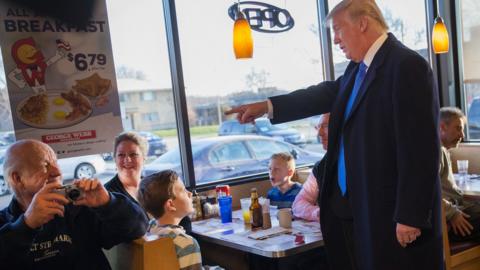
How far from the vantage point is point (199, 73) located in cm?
392

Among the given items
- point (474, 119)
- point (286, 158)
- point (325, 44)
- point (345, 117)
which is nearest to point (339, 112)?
point (345, 117)

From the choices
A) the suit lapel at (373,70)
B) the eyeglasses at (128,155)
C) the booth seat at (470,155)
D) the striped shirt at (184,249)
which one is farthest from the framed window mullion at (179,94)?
the booth seat at (470,155)

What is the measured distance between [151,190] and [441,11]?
4.09 meters

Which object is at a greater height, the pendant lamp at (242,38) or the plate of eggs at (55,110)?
the pendant lamp at (242,38)

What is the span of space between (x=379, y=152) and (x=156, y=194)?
1090 mm

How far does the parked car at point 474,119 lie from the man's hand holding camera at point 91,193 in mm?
4299

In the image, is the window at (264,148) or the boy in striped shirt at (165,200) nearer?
the boy in striped shirt at (165,200)

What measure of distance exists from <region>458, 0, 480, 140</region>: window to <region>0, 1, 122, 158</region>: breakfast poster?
3.60 meters

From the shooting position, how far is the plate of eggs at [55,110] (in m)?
3.14

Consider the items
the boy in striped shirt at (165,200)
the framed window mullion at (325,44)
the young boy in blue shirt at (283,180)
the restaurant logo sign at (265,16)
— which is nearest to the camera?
the boy in striped shirt at (165,200)

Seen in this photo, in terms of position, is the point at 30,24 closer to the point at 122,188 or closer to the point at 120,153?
the point at 120,153

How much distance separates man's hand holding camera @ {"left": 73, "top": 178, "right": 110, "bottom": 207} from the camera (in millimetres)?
1769

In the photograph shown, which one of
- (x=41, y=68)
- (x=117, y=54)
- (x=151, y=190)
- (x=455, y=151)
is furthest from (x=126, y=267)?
(x=455, y=151)

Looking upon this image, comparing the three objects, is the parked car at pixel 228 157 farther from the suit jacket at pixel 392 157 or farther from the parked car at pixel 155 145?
the suit jacket at pixel 392 157
